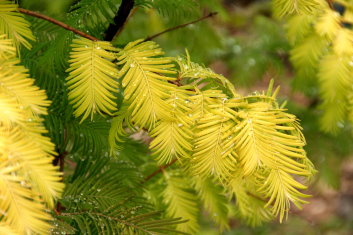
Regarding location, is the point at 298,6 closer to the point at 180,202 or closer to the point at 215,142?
the point at 215,142

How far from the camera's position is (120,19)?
0.88m

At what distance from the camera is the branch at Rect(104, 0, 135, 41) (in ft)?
2.77

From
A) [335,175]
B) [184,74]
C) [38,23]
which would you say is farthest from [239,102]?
[335,175]

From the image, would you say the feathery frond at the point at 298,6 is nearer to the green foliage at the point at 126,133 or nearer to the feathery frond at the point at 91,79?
the green foliage at the point at 126,133

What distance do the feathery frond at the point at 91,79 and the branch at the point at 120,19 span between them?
0.20 metres

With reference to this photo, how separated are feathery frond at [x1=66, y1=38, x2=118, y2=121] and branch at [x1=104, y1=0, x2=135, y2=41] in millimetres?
199

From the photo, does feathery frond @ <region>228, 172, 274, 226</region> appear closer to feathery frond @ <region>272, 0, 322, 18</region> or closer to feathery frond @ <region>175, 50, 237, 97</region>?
feathery frond @ <region>175, 50, 237, 97</region>

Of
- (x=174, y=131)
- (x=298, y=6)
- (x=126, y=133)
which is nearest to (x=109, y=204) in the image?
(x=126, y=133)

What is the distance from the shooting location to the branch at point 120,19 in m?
0.84

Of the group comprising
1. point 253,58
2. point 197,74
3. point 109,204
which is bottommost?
point 253,58

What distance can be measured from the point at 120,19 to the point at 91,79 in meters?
0.29

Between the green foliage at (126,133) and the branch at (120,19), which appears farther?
the branch at (120,19)

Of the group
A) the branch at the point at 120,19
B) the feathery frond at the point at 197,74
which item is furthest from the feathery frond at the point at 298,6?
the branch at the point at 120,19

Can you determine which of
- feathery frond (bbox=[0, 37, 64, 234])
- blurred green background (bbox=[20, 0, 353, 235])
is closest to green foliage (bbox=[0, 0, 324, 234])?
feathery frond (bbox=[0, 37, 64, 234])
